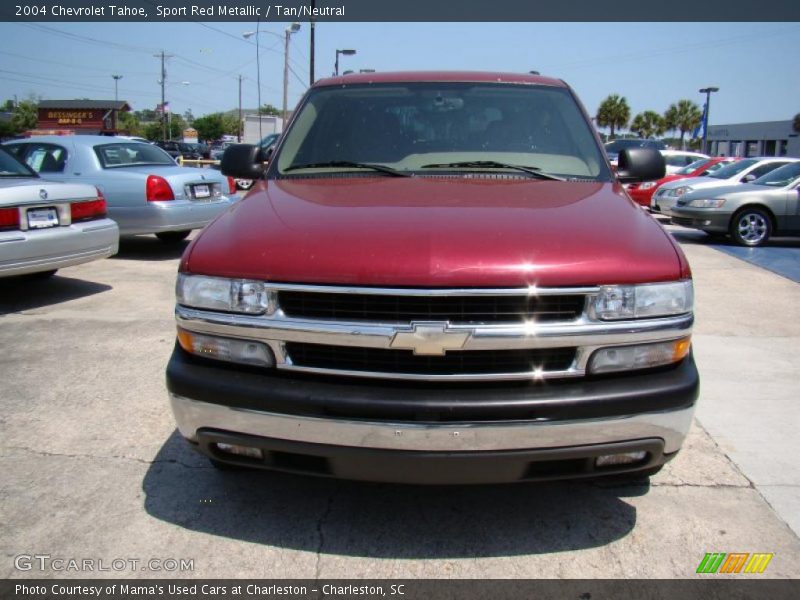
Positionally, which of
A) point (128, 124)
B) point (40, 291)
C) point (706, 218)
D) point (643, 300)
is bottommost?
point (40, 291)

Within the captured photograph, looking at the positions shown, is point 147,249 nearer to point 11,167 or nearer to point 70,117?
point 11,167

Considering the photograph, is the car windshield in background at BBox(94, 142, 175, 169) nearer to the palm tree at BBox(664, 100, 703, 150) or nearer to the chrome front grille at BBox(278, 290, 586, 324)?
the chrome front grille at BBox(278, 290, 586, 324)

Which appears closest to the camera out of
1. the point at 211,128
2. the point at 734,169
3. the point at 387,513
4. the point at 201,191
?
the point at 387,513

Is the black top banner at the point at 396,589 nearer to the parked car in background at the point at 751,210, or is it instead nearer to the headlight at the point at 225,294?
the headlight at the point at 225,294

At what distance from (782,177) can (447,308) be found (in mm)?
11852

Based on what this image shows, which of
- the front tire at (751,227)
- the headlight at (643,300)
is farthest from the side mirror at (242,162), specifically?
the front tire at (751,227)

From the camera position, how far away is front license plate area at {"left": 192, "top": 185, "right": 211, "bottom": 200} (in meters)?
9.02

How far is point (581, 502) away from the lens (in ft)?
9.52

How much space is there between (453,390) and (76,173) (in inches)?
318

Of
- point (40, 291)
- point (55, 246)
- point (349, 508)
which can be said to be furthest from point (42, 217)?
point (349, 508)

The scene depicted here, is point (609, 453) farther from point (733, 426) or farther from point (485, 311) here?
point (733, 426)

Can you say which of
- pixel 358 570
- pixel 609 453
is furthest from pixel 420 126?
pixel 358 570

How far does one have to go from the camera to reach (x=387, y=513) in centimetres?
279

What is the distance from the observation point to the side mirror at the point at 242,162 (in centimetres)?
373
